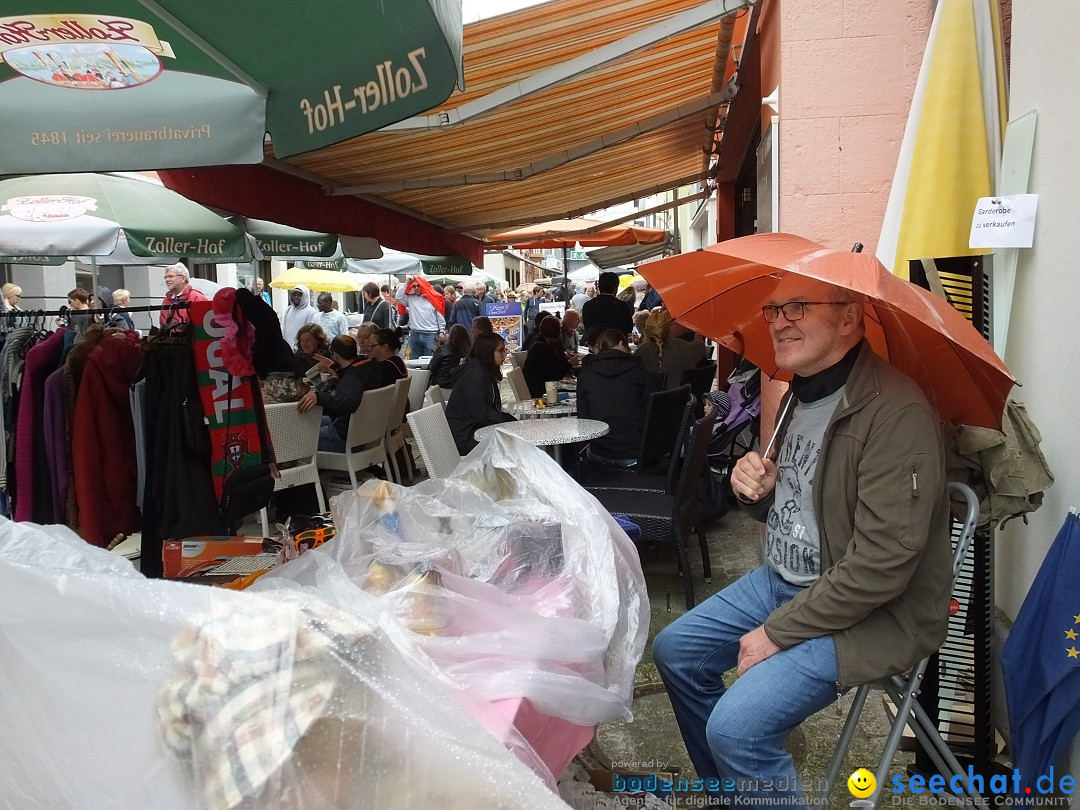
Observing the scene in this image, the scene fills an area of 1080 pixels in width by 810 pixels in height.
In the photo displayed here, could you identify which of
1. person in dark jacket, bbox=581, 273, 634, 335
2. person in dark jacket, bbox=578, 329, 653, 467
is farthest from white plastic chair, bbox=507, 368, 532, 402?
person in dark jacket, bbox=581, 273, 634, 335

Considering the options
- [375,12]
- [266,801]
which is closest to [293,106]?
[375,12]

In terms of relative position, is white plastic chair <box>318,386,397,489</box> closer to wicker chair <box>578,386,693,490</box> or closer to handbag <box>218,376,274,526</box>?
handbag <box>218,376,274,526</box>

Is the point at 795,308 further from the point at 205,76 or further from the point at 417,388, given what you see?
the point at 417,388

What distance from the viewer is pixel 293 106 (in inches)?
97.3

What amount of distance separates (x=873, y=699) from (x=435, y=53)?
2.94 meters

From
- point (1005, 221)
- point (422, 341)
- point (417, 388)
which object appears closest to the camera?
point (1005, 221)

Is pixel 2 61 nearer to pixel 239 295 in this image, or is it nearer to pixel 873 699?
pixel 239 295

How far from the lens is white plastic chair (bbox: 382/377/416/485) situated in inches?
263

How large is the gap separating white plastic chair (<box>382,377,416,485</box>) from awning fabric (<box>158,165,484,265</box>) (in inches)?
50.5

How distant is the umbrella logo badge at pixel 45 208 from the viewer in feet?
18.7

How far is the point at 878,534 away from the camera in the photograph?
6.08 feet

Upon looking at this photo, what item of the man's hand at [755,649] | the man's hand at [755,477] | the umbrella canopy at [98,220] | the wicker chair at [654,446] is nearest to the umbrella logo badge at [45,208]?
the umbrella canopy at [98,220]

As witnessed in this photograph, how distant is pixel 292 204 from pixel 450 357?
10.9ft

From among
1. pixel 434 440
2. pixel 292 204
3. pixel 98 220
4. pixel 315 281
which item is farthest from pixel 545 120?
pixel 315 281
